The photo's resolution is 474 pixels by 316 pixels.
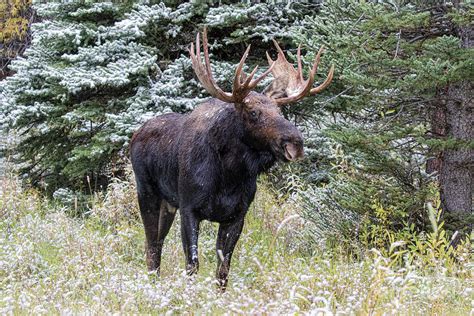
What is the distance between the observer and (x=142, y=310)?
4902mm

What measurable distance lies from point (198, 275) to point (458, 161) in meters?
2.83

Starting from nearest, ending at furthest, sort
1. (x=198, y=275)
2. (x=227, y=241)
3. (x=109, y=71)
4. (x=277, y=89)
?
(x=198, y=275) < (x=227, y=241) < (x=277, y=89) < (x=109, y=71)

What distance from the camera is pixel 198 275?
586 cm

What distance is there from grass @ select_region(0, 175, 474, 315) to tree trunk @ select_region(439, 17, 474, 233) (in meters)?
1.03

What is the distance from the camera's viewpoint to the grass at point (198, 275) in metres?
4.23

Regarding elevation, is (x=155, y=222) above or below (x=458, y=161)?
below

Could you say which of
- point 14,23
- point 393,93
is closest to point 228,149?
point 393,93

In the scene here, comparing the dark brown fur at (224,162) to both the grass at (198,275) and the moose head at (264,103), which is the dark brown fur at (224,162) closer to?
the moose head at (264,103)

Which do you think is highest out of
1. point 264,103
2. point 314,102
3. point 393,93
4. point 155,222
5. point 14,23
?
point 264,103

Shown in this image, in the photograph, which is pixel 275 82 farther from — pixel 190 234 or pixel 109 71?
pixel 109 71

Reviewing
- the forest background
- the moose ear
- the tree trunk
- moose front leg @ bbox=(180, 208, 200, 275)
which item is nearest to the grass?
moose front leg @ bbox=(180, 208, 200, 275)

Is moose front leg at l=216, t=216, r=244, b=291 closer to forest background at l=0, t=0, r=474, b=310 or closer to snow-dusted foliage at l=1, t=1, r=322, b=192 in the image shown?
forest background at l=0, t=0, r=474, b=310

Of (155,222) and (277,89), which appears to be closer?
(277,89)

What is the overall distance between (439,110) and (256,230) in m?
2.43
